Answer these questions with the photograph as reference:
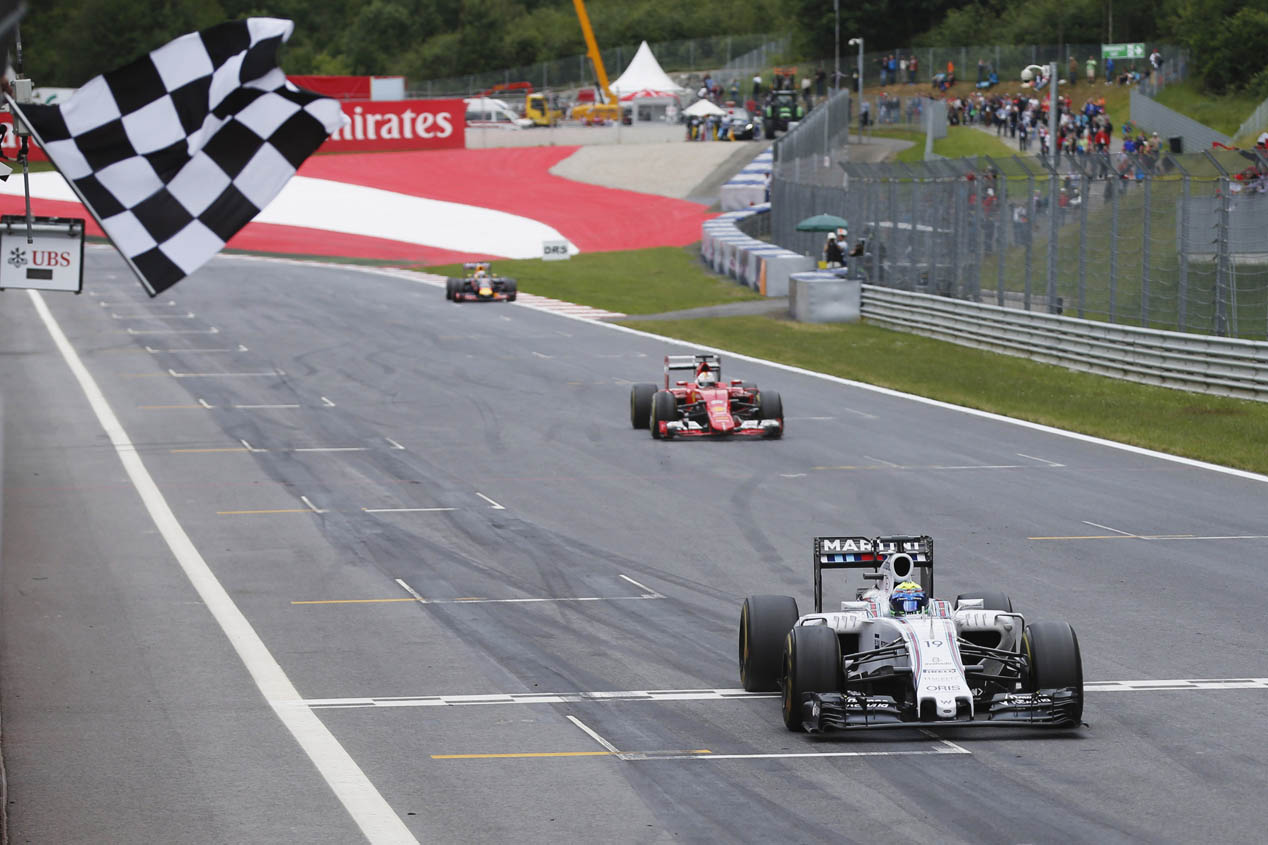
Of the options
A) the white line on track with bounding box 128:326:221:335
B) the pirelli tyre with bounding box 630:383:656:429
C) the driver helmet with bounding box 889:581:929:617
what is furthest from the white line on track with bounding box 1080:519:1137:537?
the white line on track with bounding box 128:326:221:335

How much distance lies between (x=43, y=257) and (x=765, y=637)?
4.63 m

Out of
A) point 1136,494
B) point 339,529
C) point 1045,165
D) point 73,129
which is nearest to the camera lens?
point 73,129

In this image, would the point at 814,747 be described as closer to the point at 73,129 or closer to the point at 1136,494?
the point at 73,129

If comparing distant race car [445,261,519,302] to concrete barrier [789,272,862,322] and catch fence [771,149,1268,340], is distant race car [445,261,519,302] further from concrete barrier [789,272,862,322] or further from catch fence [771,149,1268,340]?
catch fence [771,149,1268,340]

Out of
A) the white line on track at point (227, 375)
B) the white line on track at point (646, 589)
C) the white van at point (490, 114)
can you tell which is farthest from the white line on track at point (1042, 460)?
the white van at point (490, 114)

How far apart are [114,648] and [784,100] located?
215 ft

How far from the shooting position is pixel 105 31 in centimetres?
10031

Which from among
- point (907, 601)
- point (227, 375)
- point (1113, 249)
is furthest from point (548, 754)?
point (227, 375)

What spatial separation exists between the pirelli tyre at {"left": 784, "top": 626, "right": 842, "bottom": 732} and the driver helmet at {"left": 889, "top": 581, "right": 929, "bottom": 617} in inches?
21.1

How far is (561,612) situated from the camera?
517 inches

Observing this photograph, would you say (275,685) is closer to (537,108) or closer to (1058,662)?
(1058,662)

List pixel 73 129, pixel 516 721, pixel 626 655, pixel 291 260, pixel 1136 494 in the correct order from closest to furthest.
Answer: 1. pixel 73 129
2. pixel 516 721
3. pixel 626 655
4. pixel 1136 494
5. pixel 291 260

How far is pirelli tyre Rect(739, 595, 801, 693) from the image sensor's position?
418 inches

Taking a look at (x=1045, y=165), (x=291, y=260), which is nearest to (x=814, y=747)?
(x=1045, y=165)
